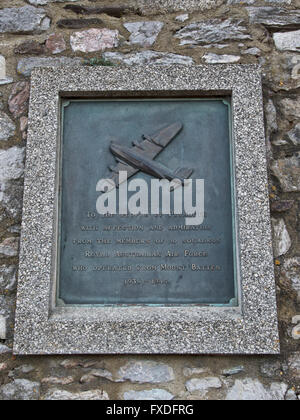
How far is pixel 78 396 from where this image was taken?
217cm

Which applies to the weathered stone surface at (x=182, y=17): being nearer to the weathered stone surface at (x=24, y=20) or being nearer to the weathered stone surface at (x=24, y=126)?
the weathered stone surface at (x=24, y=20)

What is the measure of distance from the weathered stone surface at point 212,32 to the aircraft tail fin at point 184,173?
0.98 m

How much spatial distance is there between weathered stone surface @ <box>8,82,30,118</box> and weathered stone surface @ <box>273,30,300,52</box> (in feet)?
5.98

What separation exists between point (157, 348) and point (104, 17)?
2356 mm

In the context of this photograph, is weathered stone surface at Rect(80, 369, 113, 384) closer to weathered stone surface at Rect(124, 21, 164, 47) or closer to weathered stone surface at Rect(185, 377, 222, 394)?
weathered stone surface at Rect(185, 377, 222, 394)

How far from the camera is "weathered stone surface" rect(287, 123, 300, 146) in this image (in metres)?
2.62

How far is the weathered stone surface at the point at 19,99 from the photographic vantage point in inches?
106

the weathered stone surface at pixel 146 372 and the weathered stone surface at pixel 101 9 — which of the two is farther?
the weathered stone surface at pixel 101 9

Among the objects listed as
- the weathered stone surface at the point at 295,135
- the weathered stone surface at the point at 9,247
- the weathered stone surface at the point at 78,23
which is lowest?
the weathered stone surface at the point at 9,247

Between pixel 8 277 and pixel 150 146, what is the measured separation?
1228mm

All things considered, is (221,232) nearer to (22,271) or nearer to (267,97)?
(267,97)

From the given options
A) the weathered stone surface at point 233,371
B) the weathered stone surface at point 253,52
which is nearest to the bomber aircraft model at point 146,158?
the weathered stone surface at point 253,52

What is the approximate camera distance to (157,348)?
220 cm

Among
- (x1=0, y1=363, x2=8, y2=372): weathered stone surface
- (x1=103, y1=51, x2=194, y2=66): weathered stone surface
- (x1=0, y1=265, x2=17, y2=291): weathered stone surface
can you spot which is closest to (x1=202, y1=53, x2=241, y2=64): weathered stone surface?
(x1=103, y1=51, x2=194, y2=66): weathered stone surface
